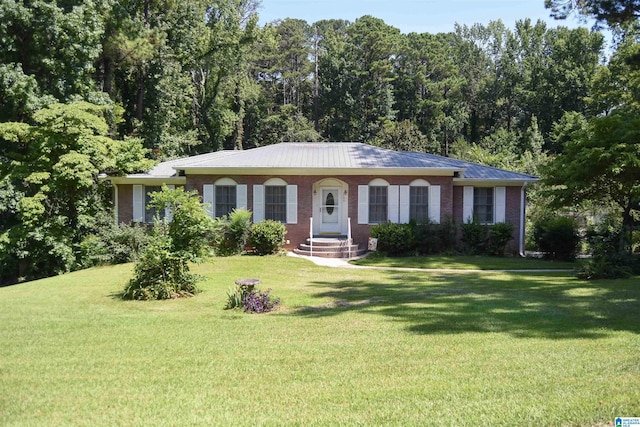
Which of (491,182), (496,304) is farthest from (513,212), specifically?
(496,304)

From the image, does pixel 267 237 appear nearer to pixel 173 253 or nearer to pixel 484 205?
pixel 173 253

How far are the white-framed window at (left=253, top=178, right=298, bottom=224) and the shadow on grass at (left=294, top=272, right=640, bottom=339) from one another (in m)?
6.95

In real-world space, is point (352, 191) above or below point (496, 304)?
above

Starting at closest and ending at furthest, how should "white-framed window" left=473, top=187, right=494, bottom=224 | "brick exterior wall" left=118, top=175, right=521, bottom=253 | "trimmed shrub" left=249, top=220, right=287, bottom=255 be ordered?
"trimmed shrub" left=249, top=220, right=287, bottom=255, "brick exterior wall" left=118, top=175, right=521, bottom=253, "white-framed window" left=473, top=187, right=494, bottom=224

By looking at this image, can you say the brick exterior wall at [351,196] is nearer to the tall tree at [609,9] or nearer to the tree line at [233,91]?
the tree line at [233,91]

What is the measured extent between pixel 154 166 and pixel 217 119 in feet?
50.8

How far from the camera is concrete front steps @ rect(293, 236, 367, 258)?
726 inches

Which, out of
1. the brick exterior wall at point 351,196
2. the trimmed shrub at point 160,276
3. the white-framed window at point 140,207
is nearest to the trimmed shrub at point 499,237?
the brick exterior wall at point 351,196

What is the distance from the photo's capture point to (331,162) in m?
20.0

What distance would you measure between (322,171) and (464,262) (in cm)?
643

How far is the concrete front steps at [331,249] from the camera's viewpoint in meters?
18.4

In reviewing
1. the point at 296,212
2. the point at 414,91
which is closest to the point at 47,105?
the point at 296,212

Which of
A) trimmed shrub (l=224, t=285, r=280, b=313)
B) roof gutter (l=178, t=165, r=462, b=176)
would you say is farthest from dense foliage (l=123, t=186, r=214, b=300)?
roof gutter (l=178, t=165, r=462, b=176)

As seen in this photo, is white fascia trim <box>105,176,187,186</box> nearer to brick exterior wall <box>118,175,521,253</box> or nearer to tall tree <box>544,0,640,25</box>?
brick exterior wall <box>118,175,521,253</box>
